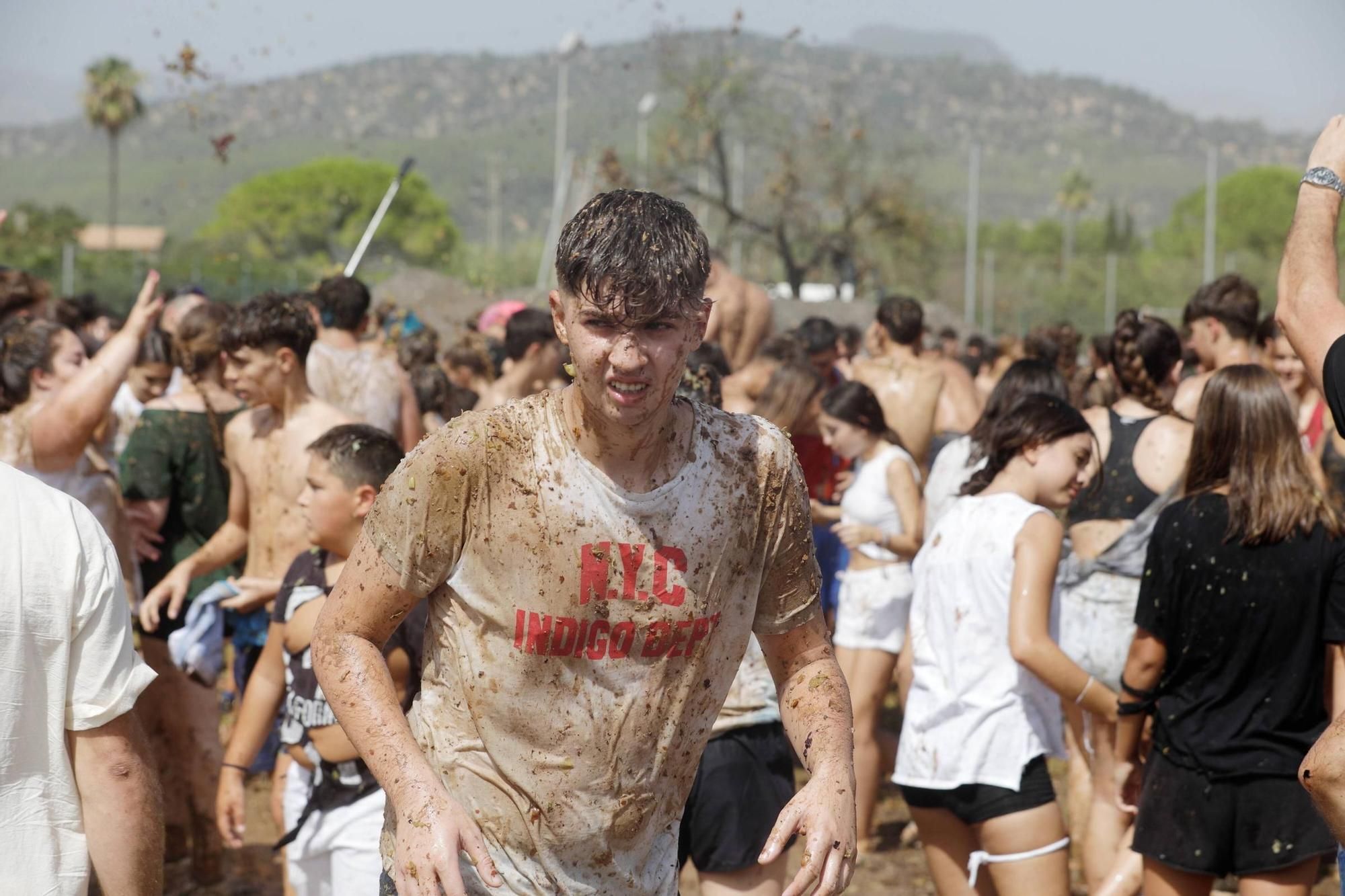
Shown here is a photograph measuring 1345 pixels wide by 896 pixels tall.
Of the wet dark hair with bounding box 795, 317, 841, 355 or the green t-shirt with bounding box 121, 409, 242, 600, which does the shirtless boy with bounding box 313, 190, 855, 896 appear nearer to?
the green t-shirt with bounding box 121, 409, 242, 600

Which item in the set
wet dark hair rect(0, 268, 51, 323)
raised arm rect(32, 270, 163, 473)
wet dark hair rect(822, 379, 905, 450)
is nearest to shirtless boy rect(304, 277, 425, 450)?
raised arm rect(32, 270, 163, 473)

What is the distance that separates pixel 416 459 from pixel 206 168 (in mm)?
197682

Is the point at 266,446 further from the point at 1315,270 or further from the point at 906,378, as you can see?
the point at 906,378

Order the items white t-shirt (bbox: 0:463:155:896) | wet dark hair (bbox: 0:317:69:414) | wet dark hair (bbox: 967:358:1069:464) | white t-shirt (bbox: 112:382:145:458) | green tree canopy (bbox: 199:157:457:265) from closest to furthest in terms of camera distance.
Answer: white t-shirt (bbox: 0:463:155:896)
wet dark hair (bbox: 0:317:69:414)
wet dark hair (bbox: 967:358:1069:464)
white t-shirt (bbox: 112:382:145:458)
green tree canopy (bbox: 199:157:457:265)

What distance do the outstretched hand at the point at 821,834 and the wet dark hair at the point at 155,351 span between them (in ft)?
19.7

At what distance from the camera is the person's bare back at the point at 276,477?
512cm

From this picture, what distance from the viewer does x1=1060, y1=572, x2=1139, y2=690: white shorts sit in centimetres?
534

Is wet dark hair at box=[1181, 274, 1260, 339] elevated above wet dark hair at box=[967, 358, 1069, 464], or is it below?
above

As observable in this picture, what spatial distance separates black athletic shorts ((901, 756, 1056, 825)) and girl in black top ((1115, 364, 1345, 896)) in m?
0.28

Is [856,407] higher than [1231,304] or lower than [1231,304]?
lower

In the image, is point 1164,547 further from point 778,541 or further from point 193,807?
point 193,807

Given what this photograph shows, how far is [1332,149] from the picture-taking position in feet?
9.66

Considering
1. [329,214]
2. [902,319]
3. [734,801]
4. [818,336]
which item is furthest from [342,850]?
[329,214]

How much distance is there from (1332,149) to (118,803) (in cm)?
267
